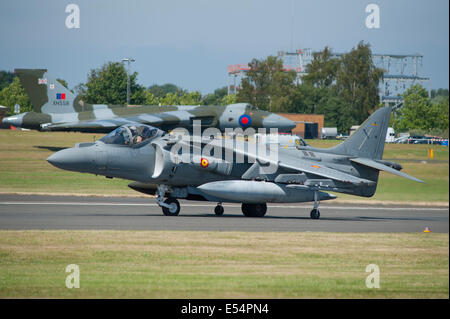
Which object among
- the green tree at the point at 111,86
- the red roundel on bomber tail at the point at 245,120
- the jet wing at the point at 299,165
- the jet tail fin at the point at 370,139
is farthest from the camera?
the green tree at the point at 111,86

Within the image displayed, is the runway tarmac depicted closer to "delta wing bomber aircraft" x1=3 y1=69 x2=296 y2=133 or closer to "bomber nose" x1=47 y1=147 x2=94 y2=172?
"bomber nose" x1=47 y1=147 x2=94 y2=172

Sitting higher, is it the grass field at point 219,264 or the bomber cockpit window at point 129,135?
the bomber cockpit window at point 129,135

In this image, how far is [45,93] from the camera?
44.8 m

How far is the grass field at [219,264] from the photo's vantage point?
31.4 feet

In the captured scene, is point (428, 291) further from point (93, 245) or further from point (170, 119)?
point (170, 119)

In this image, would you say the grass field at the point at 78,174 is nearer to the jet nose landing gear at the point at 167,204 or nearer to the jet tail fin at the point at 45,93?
the jet tail fin at the point at 45,93

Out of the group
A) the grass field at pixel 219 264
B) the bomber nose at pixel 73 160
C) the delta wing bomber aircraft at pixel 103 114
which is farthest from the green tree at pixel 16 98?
the grass field at pixel 219 264

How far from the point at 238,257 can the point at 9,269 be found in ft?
13.6

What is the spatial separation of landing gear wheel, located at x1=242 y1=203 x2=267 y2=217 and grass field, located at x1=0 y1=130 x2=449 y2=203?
4689 millimetres

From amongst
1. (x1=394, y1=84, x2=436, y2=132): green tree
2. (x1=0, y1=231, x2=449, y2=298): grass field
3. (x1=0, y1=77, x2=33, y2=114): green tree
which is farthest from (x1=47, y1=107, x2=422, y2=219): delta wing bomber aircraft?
(x1=0, y1=77, x2=33, y2=114): green tree

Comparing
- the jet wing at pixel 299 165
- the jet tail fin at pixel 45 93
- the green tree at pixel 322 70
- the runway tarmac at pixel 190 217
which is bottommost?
the runway tarmac at pixel 190 217

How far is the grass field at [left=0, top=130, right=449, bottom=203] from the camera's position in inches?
376

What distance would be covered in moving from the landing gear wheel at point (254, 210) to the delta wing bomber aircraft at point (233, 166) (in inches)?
1.3

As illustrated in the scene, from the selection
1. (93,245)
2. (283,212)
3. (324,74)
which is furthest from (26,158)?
(324,74)
